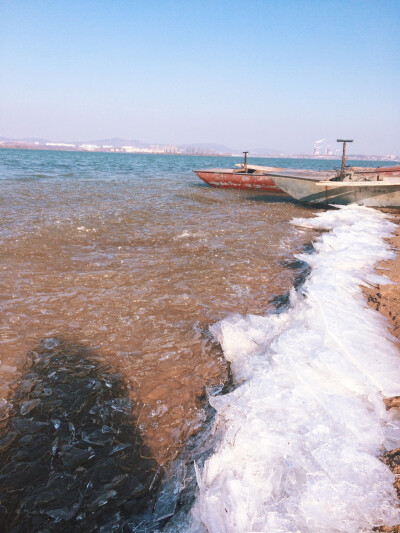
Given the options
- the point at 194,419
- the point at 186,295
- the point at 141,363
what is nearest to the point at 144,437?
the point at 194,419

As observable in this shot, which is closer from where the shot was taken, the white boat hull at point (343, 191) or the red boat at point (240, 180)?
the white boat hull at point (343, 191)

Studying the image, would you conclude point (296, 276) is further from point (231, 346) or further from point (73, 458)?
point (73, 458)

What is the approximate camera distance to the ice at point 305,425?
4.65 ft

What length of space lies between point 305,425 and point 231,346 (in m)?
1.12

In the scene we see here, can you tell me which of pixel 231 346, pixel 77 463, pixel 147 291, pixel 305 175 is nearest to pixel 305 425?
pixel 231 346

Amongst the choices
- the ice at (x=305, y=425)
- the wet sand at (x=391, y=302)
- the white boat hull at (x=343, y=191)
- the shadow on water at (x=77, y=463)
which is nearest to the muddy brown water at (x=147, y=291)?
the shadow on water at (x=77, y=463)

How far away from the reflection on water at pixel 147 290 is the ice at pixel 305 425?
1.19 feet

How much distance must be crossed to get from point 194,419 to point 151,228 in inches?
258

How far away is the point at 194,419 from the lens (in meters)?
2.20

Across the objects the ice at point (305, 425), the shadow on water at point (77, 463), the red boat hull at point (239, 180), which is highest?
the red boat hull at point (239, 180)

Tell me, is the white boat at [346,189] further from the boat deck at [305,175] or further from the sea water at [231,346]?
the sea water at [231,346]

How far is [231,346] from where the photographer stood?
2.91 meters

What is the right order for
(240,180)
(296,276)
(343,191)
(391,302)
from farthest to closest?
(240,180) < (343,191) < (296,276) < (391,302)

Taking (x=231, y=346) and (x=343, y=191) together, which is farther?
(x=343, y=191)
